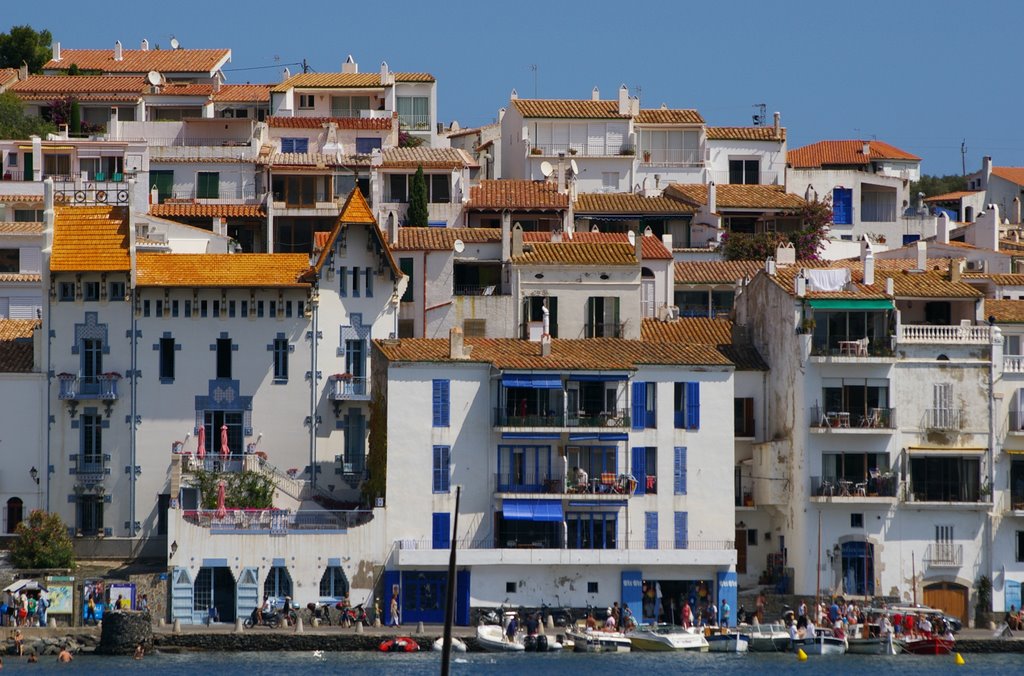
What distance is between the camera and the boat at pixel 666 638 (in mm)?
72062

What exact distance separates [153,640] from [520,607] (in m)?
12.8

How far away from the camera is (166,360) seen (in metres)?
79.5

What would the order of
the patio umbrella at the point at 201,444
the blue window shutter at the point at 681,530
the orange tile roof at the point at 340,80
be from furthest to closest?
the orange tile roof at the point at 340,80, the patio umbrella at the point at 201,444, the blue window shutter at the point at 681,530

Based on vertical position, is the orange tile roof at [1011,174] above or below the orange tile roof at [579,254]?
above

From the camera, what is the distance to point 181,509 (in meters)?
74.9

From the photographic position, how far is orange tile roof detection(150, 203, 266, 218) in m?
99.9

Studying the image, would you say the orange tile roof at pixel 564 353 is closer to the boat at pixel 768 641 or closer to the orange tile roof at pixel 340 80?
the boat at pixel 768 641

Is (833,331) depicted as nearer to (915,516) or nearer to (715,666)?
(915,516)

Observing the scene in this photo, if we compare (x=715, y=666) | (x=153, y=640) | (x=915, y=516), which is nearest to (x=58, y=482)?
(x=153, y=640)

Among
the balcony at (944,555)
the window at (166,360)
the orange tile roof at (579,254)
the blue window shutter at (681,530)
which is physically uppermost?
the orange tile roof at (579,254)

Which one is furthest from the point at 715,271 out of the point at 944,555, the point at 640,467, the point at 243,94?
the point at 243,94

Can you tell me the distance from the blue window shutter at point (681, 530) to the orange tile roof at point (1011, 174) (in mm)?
62105

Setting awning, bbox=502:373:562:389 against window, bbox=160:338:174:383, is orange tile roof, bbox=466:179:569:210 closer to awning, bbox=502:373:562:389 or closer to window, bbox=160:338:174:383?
window, bbox=160:338:174:383

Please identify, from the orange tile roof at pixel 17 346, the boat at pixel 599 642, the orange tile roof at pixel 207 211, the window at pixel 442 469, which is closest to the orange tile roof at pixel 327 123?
the orange tile roof at pixel 207 211
